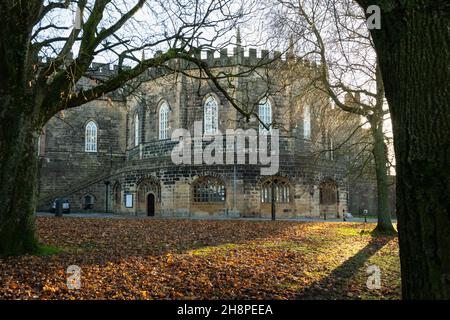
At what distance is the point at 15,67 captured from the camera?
8266 millimetres

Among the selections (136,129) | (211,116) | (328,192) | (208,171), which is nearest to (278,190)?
(328,192)

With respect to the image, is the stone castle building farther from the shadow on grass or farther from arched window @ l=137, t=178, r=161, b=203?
the shadow on grass

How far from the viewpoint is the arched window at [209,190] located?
2852 centimetres

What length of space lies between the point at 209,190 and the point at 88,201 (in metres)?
13.6

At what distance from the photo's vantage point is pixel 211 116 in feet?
99.5

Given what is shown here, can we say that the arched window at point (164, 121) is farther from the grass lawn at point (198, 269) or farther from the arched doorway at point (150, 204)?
the grass lawn at point (198, 269)

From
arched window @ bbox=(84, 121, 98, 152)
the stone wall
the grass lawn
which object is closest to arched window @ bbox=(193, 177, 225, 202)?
the stone wall

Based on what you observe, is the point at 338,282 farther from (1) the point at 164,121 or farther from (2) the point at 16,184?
(1) the point at 164,121

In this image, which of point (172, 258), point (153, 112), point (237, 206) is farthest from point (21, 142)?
point (153, 112)

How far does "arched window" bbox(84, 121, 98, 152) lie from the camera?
3878 cm

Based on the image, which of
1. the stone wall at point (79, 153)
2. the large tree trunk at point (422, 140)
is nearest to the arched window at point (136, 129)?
the stone wall at point (79, 153)

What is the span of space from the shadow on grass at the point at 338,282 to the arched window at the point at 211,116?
20.1m

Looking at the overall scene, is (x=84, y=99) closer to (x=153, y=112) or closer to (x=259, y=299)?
(x=259, y=299)

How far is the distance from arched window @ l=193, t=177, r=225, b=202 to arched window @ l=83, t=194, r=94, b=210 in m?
12.4
